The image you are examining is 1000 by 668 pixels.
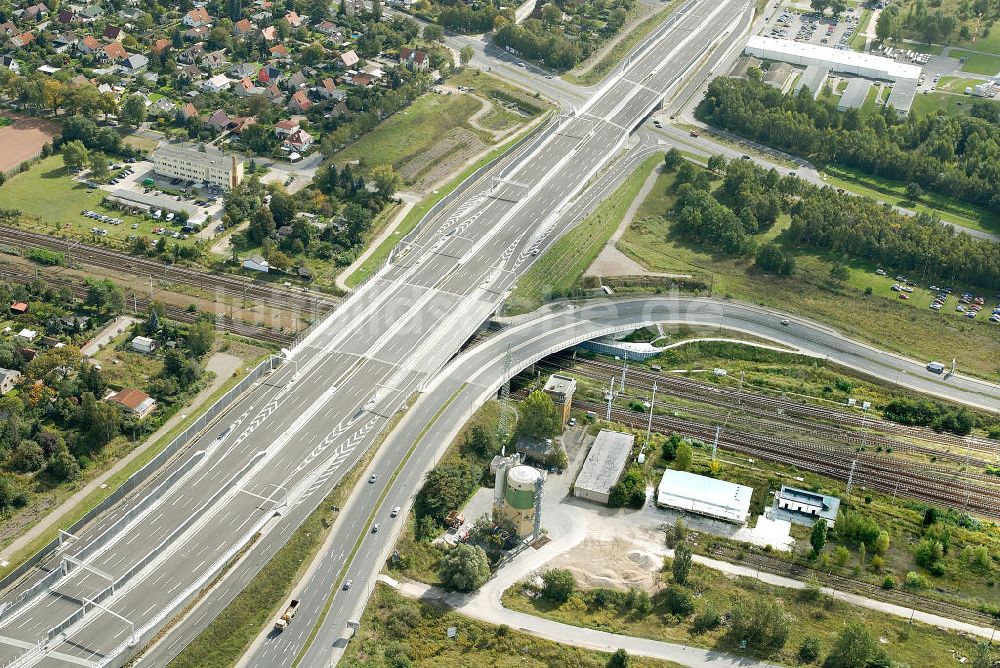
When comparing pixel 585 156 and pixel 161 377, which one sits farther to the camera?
pixel 585 156

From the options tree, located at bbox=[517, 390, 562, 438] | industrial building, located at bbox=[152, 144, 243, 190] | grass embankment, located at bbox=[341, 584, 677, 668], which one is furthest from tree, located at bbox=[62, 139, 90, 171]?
grass embankment, located at bbox=[341, 584, 677, 668]

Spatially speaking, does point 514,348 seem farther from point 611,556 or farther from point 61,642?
point 61,642

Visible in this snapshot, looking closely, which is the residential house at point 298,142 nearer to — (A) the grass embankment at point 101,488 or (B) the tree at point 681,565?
(A) the grass embankment at point 101,488

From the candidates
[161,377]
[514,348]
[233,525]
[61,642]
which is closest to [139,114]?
[161,377]

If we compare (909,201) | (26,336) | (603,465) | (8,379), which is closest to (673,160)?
(909,201)

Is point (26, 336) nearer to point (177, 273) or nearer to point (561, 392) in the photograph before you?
point (177, 273)

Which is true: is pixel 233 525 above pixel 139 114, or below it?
below

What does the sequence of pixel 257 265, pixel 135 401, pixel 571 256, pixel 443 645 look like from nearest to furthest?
pixel 443 645
pixel 135 401
pixel 257 265
pixel 571 256
